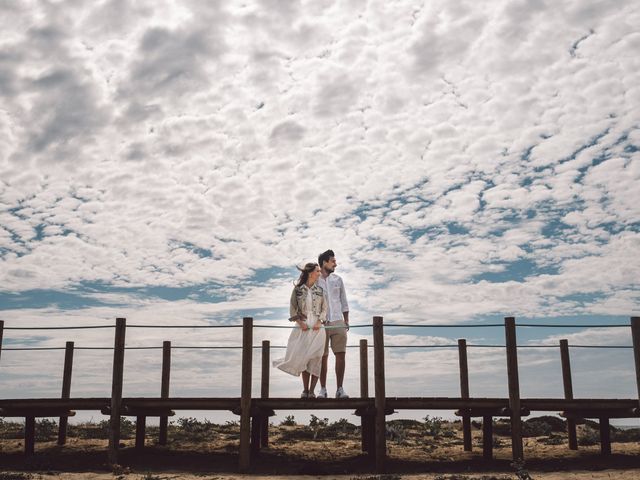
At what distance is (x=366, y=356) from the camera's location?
1567cm

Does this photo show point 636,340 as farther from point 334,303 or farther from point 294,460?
point 294,460

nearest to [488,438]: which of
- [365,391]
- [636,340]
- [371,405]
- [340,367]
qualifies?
[365,391]

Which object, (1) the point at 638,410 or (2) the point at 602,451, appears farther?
(2) the point at 602,451

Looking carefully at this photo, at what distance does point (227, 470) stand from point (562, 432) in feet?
38.9

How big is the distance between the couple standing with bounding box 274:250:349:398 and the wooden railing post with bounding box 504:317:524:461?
3.36 meters

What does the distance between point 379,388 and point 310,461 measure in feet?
8.06

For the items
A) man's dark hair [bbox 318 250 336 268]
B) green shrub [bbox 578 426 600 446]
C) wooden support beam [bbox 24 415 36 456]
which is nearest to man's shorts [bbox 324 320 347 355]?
man's dark hair [bbox 318 250 336 268]

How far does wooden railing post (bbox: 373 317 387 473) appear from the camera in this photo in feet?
43.1

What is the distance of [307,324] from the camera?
12.6 m

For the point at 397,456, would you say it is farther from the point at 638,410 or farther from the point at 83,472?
the point at 83,472

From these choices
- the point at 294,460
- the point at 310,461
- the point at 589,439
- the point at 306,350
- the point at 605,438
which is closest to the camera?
the point at 306,350

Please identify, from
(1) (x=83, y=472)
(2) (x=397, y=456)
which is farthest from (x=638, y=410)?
(1) (x=83, y=472)

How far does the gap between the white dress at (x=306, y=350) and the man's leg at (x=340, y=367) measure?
0.38 meters

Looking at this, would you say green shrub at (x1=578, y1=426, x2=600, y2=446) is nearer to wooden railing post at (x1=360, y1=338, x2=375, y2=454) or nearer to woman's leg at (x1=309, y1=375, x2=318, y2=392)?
wooden railing post at (x1=360, y1=338, x2=375, y2=454)
